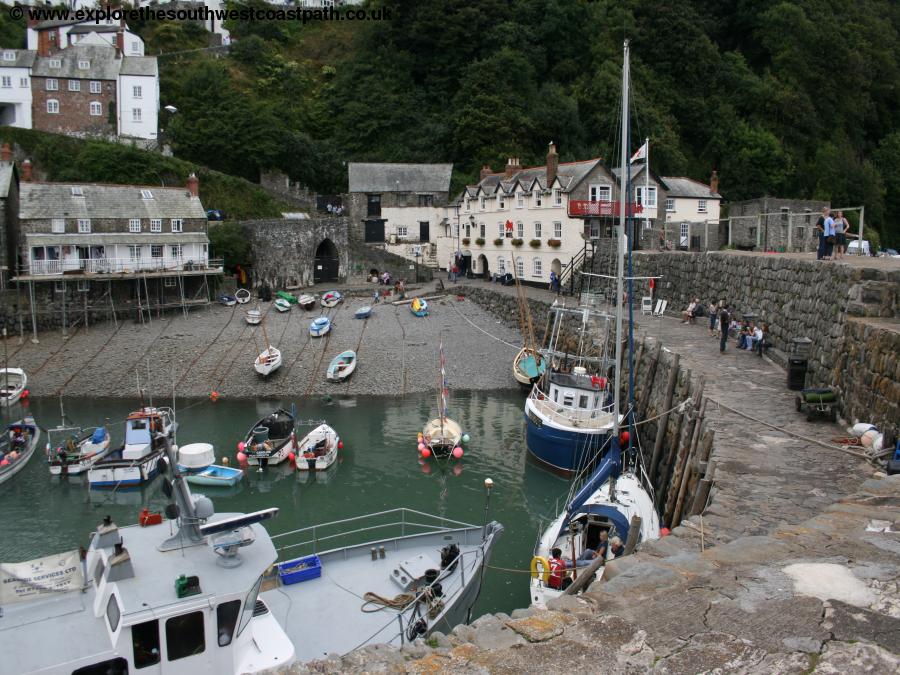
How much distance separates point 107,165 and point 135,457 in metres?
33.7

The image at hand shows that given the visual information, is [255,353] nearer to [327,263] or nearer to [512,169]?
[327,263]

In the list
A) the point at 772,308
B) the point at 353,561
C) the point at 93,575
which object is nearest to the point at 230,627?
the point at 93,575

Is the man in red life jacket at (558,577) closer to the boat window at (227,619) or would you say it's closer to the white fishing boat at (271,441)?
the boat window at (227,619)

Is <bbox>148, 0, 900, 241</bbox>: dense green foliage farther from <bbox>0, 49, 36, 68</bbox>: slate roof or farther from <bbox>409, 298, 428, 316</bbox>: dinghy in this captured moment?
<bbox>409, 298, 428, 316</bbox>: dinghy

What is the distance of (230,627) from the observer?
9.25 m

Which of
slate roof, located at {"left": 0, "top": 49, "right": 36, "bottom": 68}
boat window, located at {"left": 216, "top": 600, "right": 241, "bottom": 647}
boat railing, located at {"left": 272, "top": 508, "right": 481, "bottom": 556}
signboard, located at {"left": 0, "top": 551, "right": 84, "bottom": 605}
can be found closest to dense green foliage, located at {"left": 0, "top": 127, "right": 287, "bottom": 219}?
slate roof, located at {"left": 0, "top": 49, "right": 36, "bottom": 68}

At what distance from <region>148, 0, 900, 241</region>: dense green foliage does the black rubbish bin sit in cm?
4143

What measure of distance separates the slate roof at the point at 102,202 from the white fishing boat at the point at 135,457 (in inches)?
858

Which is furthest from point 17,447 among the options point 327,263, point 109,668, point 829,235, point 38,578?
point 327,263

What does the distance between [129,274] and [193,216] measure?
617 centimetres

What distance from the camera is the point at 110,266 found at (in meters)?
41.6

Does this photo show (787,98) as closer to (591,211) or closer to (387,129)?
(591,211)

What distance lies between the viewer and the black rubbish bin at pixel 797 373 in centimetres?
1734

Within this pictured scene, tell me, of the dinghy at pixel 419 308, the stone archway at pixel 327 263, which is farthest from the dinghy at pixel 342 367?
the stone archway at pixel 327 263
